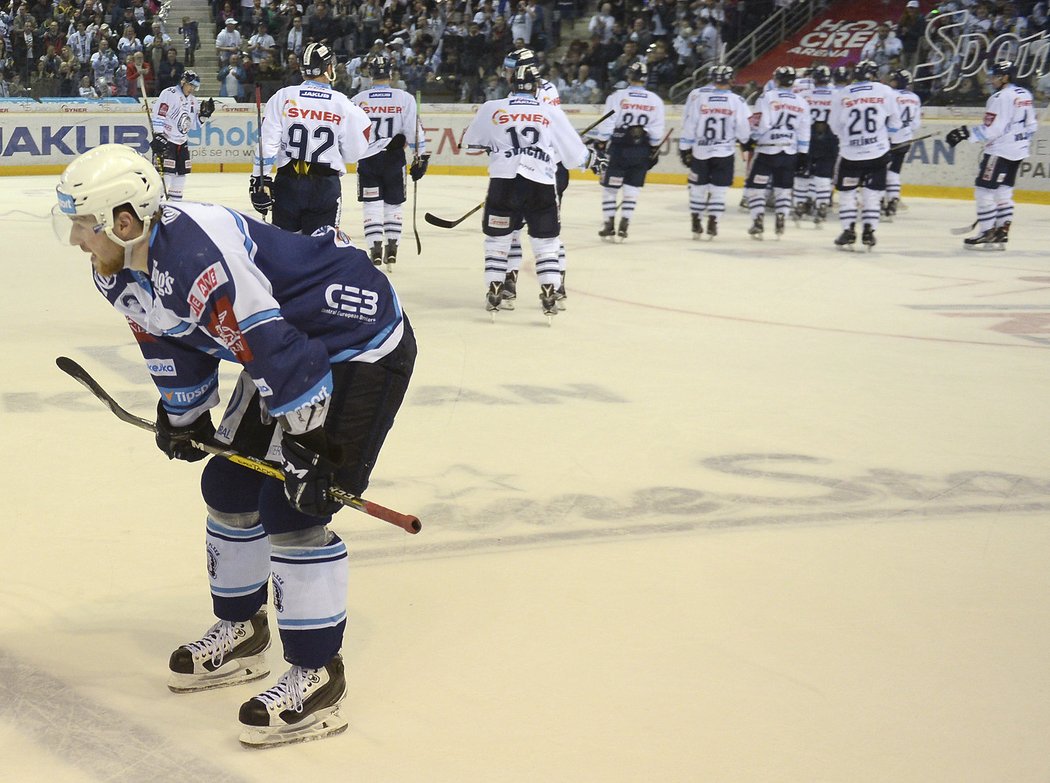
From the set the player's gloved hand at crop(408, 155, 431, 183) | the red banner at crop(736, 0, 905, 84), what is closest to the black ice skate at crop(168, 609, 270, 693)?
the player's gloved hand at crop(408, 155, 431, 183)

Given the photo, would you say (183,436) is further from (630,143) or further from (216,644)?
(630,143)

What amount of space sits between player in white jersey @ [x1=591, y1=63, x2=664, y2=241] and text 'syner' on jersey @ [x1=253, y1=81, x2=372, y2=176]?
3.66 meters

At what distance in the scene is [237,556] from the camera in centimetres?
272

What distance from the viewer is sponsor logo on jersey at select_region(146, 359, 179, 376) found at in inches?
98.7

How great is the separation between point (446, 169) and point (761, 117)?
7.37 m

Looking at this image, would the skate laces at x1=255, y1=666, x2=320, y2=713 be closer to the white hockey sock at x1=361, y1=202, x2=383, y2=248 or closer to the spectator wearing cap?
the white hockey sock at x1=361, y1=202, x2=383, y2=248

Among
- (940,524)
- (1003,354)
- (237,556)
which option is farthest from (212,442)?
(1003,354)

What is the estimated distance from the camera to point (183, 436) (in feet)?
8.50

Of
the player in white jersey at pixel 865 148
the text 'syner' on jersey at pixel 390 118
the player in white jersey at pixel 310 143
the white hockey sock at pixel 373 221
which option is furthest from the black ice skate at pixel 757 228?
the player in white jersey at pixel 310 143

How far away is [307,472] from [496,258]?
5220mm

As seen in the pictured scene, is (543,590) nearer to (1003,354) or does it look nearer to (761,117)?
(1003,354)

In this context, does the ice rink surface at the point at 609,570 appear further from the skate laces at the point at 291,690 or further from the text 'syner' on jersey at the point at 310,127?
the text 'syner' on jersey at the point at 310,127

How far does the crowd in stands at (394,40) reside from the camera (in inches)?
707

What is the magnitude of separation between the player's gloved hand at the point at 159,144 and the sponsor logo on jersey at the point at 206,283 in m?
10.6
